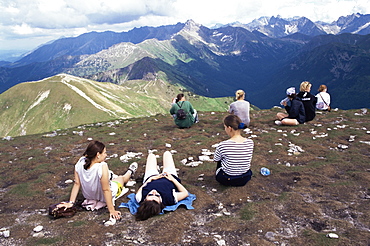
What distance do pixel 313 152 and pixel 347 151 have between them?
186cm

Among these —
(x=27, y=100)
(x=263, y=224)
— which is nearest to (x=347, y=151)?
(x=263, y=224)

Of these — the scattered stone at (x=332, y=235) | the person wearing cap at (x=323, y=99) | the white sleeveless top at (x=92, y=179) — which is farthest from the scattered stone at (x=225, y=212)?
the person wearing cap at (x=323, y=99)

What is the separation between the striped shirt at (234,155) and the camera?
337 inches

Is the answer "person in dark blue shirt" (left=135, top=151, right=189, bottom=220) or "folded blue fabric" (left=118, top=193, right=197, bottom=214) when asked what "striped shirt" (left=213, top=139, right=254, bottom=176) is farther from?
"person in dark blue shirt" (left=135, top=151, right=189, bottom=220)

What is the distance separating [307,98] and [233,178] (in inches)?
464

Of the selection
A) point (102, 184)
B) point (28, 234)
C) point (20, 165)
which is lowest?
point (20, 165)

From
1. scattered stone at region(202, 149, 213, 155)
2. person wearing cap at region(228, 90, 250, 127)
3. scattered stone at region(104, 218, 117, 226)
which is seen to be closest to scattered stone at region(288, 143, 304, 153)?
person wearing cap at region(228, 90, 250, 127)

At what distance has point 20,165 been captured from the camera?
13547 mm

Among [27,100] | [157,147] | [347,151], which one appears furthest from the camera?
[27,100]

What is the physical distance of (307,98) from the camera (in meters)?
17.4

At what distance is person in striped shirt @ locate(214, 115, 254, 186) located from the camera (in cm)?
857

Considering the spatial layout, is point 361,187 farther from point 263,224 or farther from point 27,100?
point 27,100

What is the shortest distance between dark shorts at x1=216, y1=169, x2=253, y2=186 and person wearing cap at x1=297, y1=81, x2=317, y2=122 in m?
10.8

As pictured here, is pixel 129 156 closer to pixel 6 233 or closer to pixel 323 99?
pixel 6 233
